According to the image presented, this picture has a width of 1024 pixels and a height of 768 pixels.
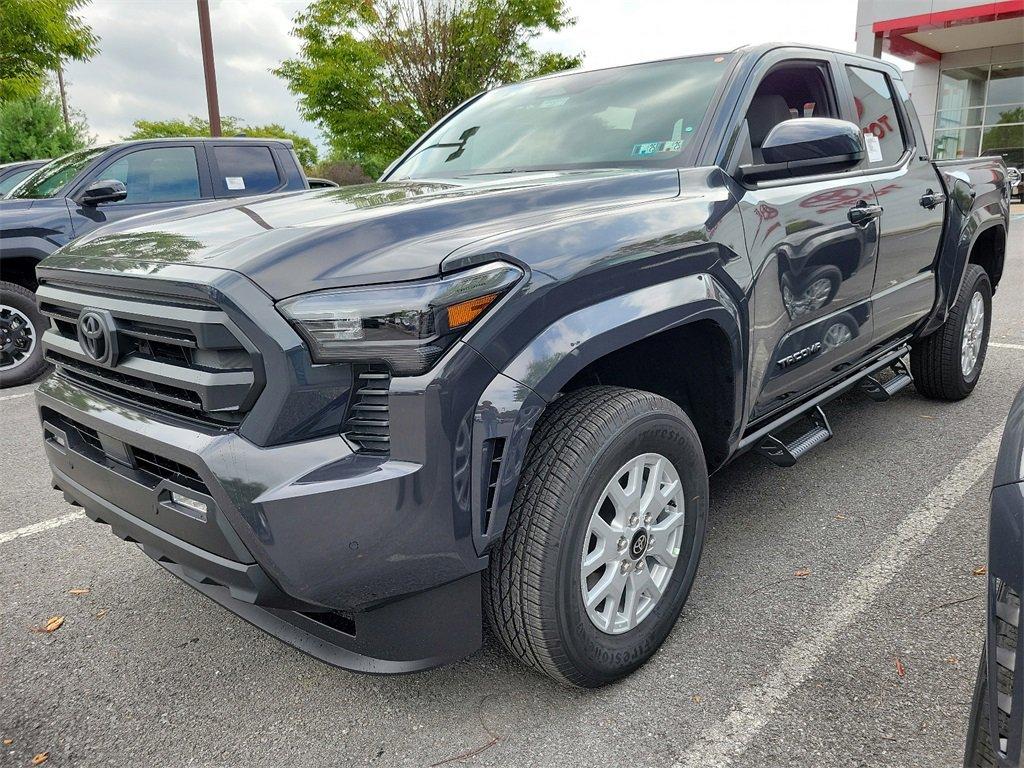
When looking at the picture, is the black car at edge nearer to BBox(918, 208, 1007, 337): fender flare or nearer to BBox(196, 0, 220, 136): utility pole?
BBox(918, 208, 1007, 337): fender flare

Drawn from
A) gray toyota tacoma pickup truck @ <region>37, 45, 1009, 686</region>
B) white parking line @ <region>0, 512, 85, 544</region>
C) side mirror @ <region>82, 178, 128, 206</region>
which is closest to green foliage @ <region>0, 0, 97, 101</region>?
side mirror @ <region>82, 178, 128, 206</region>

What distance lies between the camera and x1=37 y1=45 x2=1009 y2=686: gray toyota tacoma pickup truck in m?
1.66

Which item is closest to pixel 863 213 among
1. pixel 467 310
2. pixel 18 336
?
pixel 467 310

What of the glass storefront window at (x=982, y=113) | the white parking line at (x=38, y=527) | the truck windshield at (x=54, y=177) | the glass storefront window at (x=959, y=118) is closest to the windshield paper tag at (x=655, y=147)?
the white parking line at (x=38, y=527)

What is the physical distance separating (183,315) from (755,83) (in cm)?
212

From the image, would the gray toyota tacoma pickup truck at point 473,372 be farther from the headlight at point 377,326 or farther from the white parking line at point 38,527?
the white parking line at point 38,527

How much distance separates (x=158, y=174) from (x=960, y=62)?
29468mm

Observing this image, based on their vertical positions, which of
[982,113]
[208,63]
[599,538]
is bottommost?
[599,538]

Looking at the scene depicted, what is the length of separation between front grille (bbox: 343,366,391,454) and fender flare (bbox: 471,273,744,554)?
0.20 m

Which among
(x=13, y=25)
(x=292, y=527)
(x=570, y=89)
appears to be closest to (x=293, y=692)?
(x=292, y=527)

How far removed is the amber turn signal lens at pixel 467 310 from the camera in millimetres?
1690

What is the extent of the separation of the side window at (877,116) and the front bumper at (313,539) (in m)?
2.75

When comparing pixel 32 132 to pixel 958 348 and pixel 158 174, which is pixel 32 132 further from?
pixel 958 348

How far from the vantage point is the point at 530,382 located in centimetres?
179
